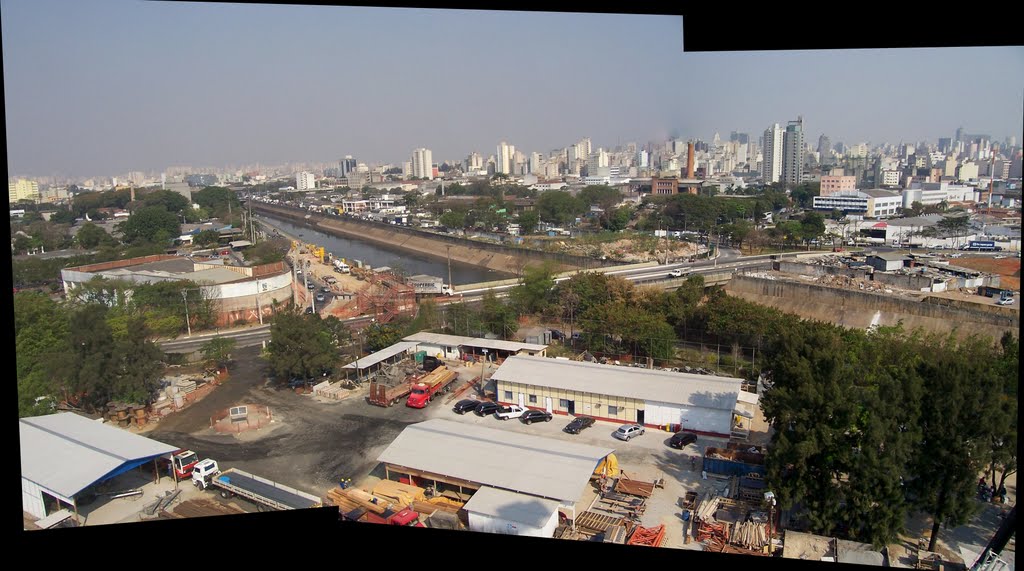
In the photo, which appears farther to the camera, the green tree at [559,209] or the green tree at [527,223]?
the green tree at [559,209]

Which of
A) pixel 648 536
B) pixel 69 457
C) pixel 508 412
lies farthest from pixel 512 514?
pixel 69 457

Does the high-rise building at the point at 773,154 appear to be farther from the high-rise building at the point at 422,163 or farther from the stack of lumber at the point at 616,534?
the stack of lumber at the point at 616,534

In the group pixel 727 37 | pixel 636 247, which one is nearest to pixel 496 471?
pixel 727 37

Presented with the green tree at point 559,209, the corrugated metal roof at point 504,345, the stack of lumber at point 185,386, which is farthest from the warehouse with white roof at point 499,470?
the green tree at point 559,209

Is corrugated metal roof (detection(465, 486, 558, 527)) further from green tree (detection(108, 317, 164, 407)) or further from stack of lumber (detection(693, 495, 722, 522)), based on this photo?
green tree (detection(108, 317, 164, 407))

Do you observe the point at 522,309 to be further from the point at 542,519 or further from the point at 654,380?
the point at 542,519

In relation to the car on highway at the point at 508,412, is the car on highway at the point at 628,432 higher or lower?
lower

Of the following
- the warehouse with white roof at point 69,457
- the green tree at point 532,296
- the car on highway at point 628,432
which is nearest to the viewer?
the warehouse with white roof at point 69,457
